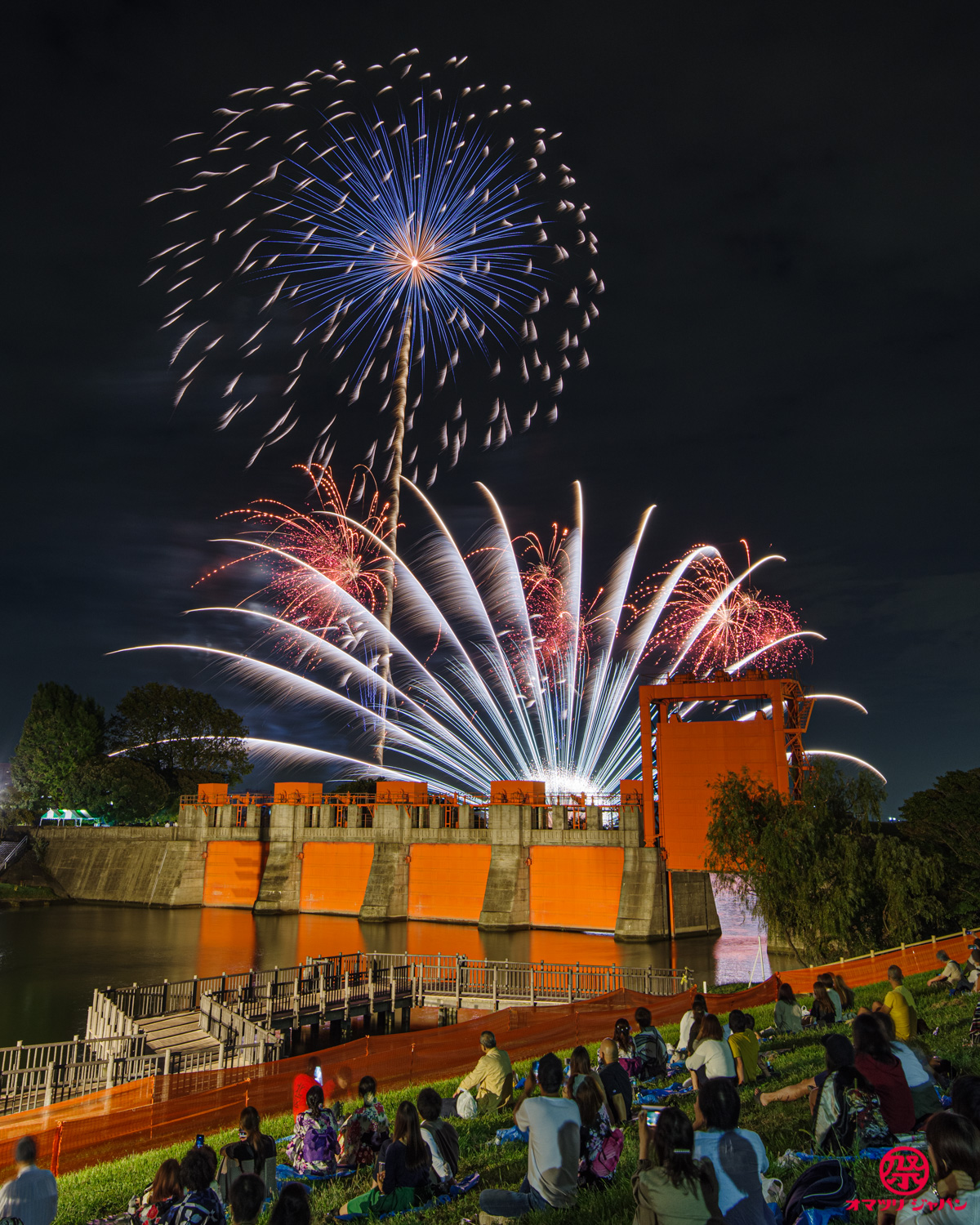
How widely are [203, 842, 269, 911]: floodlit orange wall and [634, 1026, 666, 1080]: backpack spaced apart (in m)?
57.2

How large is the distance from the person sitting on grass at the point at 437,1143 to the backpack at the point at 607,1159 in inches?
53.9

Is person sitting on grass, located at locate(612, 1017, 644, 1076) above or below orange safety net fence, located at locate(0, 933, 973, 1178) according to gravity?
above

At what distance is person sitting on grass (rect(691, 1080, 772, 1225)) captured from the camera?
608 cm

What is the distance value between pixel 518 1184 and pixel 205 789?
2673 inches

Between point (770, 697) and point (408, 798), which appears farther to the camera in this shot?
point (408, 798)

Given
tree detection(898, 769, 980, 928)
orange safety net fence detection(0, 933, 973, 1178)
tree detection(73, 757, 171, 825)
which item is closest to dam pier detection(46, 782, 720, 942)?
tree detection(73, 757, 171, 825)

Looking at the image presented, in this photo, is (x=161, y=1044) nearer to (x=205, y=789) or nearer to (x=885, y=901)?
(x=885, y=901)

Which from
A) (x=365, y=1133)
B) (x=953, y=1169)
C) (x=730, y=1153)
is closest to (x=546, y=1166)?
(x=730, y=1153)

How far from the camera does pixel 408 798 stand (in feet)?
198

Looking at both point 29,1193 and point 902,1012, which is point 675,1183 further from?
point 902,1012

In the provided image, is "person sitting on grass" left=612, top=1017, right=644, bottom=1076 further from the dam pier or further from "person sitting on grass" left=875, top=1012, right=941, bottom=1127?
the dam pier

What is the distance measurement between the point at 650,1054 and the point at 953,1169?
8287 millimetres

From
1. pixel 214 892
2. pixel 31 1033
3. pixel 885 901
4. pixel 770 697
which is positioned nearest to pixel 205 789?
pixel 214 892

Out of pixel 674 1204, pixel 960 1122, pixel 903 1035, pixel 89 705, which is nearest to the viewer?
pixel 960 1122
